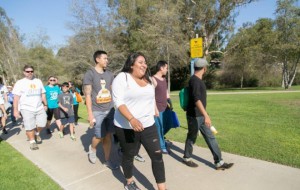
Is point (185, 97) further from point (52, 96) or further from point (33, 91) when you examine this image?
point (52, 96)

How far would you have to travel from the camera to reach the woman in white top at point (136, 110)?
325 cm

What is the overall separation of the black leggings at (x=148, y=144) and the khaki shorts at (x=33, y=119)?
3.52 meters

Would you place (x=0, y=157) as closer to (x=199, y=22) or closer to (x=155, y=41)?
(x=155, y=41)

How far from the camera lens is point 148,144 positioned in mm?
3320

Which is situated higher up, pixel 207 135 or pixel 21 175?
pixel 207 135

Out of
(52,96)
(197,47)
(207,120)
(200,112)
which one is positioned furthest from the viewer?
(52,96)

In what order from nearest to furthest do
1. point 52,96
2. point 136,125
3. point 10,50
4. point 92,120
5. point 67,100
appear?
point 136,125, point 92,120, point 67,100, point 52,96, point 10,50

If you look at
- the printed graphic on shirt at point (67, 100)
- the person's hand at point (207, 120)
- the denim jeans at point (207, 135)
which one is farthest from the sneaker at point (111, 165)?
the printed graphic on shirt at point (67, 100)

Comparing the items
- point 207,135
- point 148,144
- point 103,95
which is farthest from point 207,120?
point 103,95

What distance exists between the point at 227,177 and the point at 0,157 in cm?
460

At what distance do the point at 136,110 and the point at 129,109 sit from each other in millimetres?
84

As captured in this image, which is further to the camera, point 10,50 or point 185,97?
point 10,50

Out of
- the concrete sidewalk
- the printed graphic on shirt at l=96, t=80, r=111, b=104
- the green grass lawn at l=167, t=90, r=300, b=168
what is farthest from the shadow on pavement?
the printed graphic on shirt at l=96, t=80, r=111, b=104

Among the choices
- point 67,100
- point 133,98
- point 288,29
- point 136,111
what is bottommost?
point 67,100
